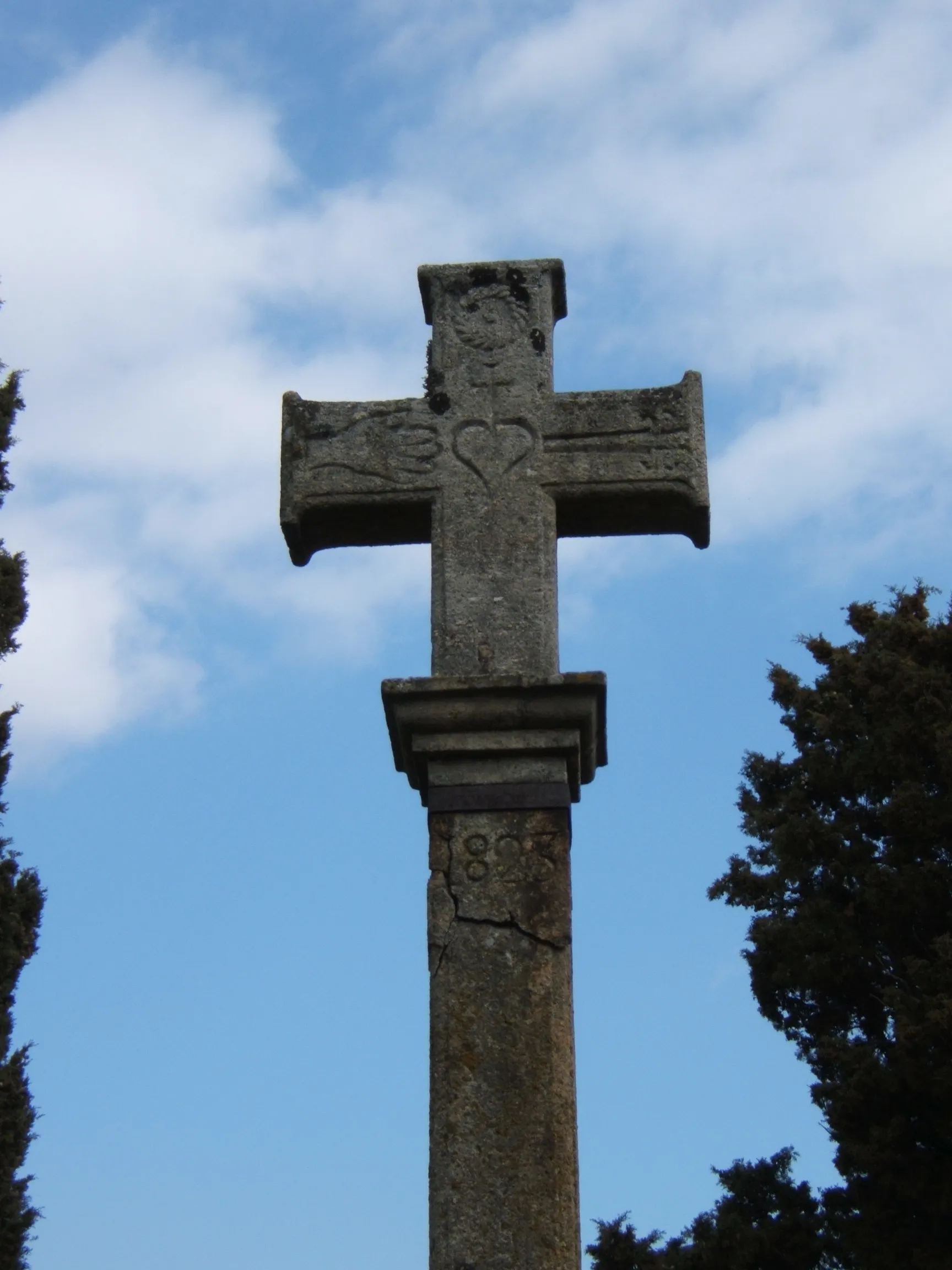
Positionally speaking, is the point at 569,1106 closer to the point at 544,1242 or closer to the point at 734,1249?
the point at 544,1242

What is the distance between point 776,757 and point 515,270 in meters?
8.19

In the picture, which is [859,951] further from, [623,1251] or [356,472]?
[356,472]

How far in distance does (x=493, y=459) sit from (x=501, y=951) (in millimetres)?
1442

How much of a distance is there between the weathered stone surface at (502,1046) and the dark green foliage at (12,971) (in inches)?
244

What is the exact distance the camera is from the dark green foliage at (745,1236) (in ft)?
35.0

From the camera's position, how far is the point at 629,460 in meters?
4.73

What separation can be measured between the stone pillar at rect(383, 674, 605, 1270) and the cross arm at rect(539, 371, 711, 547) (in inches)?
27.6

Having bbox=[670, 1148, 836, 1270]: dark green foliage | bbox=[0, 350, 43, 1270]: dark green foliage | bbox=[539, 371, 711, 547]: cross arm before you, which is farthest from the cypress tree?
bbox=[539, 371, 711, 547]: cross arm

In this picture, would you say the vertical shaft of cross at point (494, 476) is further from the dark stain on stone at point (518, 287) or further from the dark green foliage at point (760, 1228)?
the dark green foliage at point (760, 1228)

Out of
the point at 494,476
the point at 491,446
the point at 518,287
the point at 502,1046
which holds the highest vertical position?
the point at 518,287

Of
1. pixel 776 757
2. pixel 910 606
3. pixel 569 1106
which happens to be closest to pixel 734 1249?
pixel 776 757

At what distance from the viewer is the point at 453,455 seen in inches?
187

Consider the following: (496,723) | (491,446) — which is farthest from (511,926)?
(491,446)

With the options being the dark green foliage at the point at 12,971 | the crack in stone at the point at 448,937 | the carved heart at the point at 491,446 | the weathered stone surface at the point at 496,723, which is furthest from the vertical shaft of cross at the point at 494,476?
the dark green foliage at the point at 12,971
